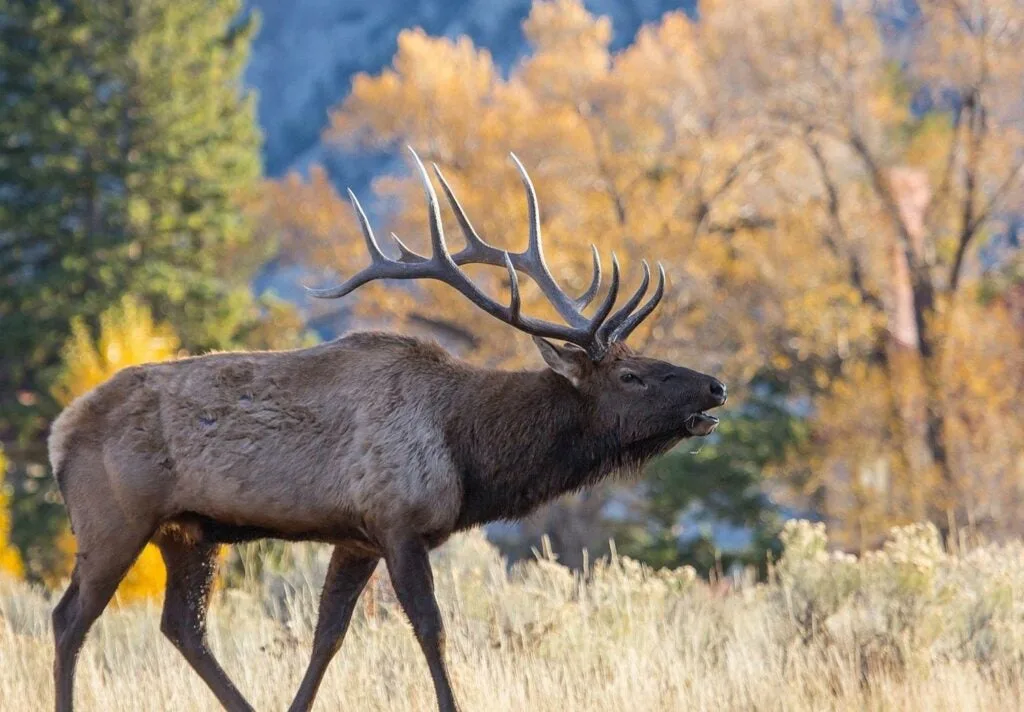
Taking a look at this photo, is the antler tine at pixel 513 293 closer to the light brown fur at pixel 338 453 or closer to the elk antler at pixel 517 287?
the elk antler at pixel 517 287

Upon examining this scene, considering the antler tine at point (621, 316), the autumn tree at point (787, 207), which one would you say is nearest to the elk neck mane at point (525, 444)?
the antler tine at point (621, 316)

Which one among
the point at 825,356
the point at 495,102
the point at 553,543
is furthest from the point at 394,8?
the point at 553,543

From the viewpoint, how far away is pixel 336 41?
341ft

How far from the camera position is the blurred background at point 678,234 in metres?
30.0

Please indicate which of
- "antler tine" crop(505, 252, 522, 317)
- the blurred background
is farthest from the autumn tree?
"antler tine" crop(505, 252, 522, 317)

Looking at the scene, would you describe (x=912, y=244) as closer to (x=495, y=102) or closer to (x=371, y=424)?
(x=495, y=102)

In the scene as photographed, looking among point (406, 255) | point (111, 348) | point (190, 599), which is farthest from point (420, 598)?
point (111, 348)

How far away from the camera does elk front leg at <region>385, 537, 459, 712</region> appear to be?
5863 mm

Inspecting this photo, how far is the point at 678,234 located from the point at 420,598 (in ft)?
116

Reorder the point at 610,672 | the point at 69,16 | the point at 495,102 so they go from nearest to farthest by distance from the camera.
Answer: the point at 610,672 → the point at 69,16 → the point at 495,102

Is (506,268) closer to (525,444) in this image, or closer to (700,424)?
→ (525,444)

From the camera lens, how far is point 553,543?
101ft

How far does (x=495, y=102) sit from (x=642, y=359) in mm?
43484

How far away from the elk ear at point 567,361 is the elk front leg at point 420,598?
3.20ft
